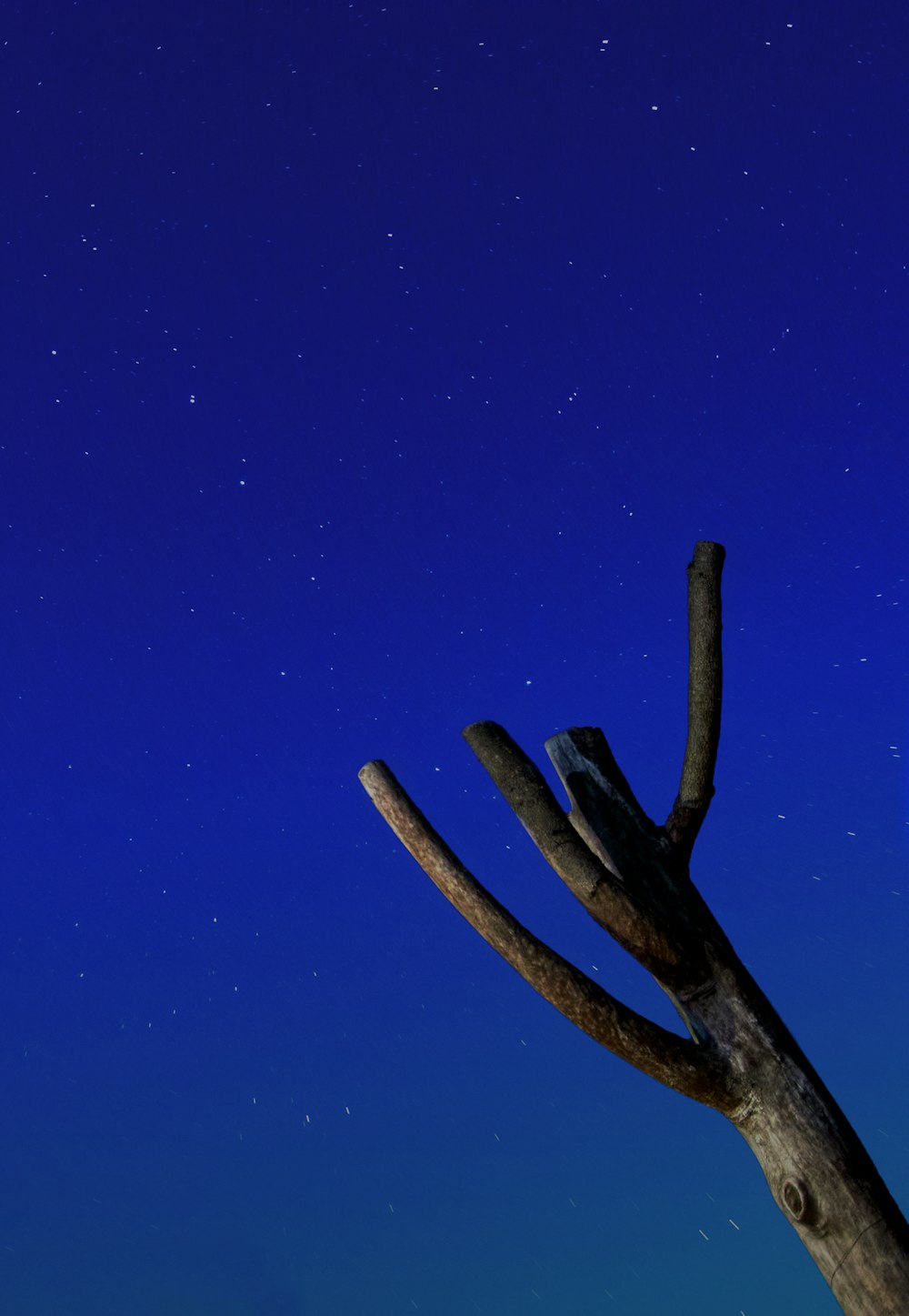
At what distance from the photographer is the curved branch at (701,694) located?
14.3 feet

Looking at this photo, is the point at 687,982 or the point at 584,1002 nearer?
the point at 584,1002

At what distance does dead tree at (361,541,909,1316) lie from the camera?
11.0 feet

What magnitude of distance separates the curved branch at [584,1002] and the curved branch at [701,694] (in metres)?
0.87

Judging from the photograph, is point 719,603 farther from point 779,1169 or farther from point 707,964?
point 779,1169

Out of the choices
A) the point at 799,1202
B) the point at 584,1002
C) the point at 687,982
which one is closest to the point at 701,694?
the point at 687,982

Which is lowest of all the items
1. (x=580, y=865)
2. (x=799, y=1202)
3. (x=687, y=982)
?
(x=799, y=1202)

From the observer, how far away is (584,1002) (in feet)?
11.6

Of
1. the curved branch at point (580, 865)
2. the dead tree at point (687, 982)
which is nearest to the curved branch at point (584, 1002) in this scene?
the dead tree at point (687, 982)

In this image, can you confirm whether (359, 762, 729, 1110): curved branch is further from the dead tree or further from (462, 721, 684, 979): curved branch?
(462, 721, 684, 979): curved branch

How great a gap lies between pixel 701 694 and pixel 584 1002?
1432 millimetres

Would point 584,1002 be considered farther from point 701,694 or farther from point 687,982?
point 701,694

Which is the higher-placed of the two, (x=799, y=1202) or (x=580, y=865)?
(x=580, y=865)

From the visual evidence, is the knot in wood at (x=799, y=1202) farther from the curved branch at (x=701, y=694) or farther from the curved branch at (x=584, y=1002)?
the curved branch at (x=701, y=694)

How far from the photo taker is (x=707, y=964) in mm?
3867
